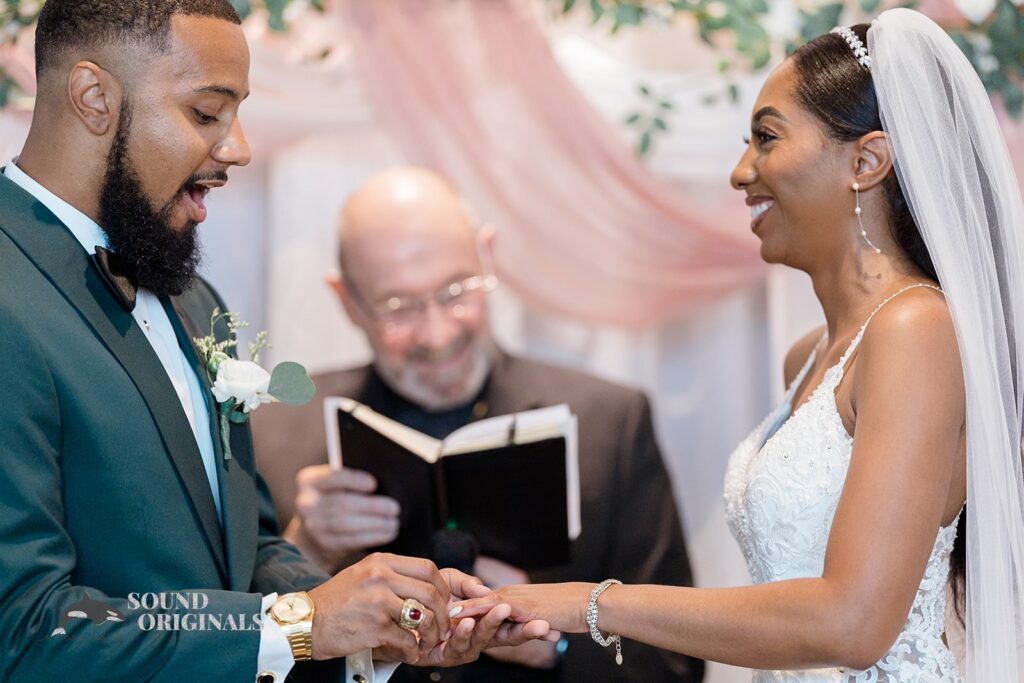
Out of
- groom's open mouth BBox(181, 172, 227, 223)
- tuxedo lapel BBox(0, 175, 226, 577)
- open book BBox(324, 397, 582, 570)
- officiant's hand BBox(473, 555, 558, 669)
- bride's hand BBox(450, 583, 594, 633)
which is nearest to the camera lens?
tuxedo lapel BBox(0, 175, 226, 577)

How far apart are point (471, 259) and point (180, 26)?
1.71 metres

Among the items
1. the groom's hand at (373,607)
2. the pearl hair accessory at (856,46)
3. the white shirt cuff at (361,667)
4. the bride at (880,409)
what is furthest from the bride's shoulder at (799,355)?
the white shirt cuff at (361,667)

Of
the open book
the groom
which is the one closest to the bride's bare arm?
the groom

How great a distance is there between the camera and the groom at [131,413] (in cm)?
208

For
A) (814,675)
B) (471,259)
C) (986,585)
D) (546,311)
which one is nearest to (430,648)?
(814,675)

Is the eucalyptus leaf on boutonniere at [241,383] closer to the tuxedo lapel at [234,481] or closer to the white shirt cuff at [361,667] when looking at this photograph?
the tuxedo lapel at [234,481]

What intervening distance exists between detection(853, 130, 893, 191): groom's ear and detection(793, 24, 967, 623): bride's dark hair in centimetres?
2

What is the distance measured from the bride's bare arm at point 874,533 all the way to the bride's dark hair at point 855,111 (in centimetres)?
21

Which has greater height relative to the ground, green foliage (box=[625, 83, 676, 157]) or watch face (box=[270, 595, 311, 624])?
green foliage (box=[625, 83, 676, 157])

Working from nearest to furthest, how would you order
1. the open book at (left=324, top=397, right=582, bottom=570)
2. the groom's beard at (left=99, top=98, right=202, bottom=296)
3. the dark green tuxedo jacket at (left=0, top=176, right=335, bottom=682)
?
the dark green tuxedo jacket at (left=0, top=176, right=335, bottom=682)
the groom's beard at (left=99, top=98, right=202, bottom=296)
the open book at (left=324, top=397, right=582, bottom=570)

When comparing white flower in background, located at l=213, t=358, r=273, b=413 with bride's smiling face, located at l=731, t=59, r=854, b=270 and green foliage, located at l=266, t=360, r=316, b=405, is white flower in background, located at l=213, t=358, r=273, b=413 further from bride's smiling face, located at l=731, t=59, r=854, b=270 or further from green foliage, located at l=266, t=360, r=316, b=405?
bride's smiling face, located at l=731, t=59, r=854, b=270

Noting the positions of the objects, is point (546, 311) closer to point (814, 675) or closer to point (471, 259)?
point (471, 259)

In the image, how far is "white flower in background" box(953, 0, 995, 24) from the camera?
11.0 feet

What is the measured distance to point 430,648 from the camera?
2.47 metres
